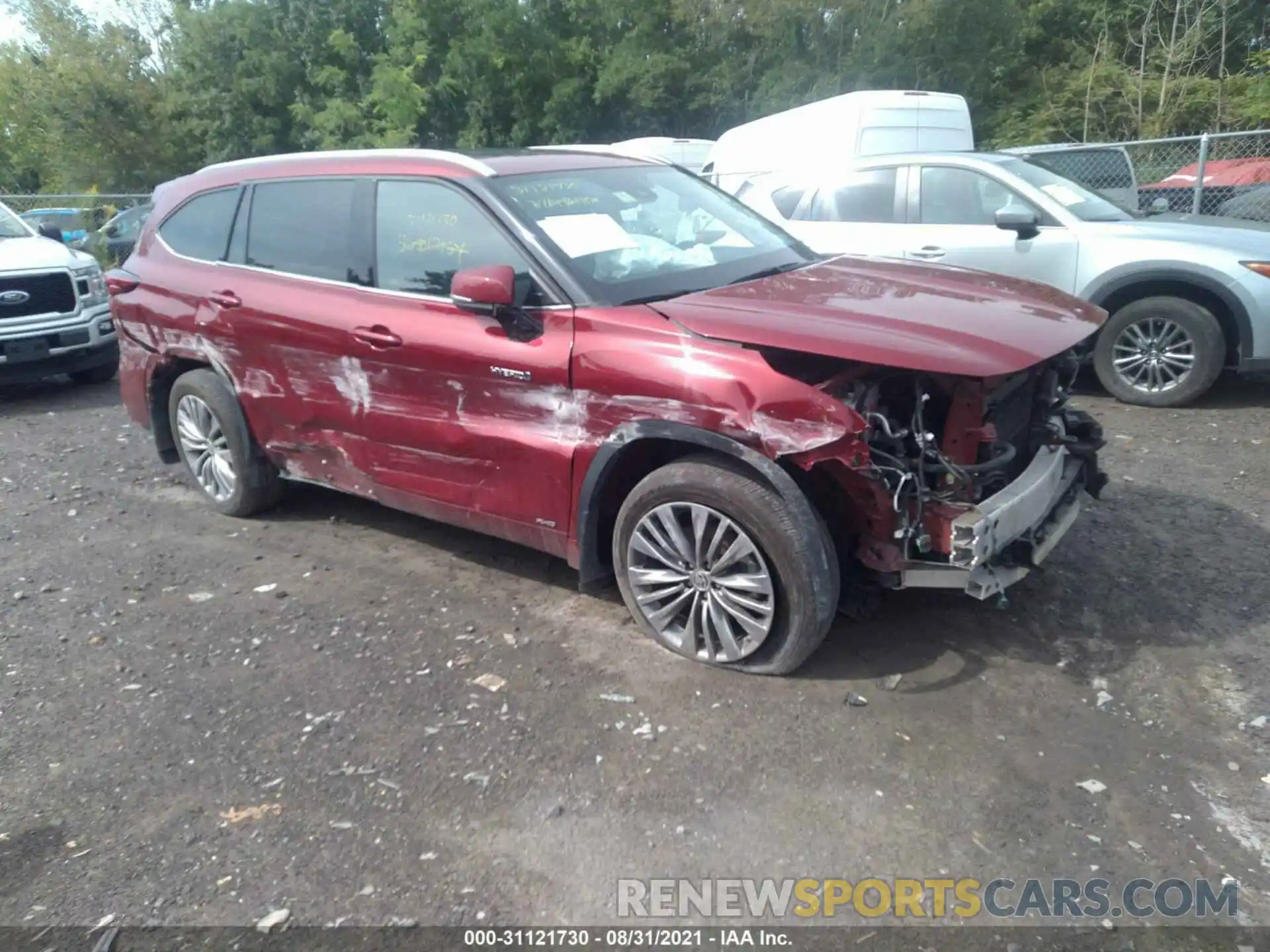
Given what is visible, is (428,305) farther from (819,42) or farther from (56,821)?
(819,42)

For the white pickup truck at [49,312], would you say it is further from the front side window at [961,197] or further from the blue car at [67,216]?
the blue car at [67,216]

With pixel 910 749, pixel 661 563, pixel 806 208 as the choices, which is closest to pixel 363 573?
pixel 661 563

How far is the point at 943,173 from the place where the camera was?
26.0ft

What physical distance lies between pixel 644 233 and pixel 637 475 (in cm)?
110

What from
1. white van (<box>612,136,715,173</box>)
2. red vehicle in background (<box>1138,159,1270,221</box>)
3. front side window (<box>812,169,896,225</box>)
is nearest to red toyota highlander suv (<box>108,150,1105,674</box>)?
front side window (<box>812,169,896,225</box>)

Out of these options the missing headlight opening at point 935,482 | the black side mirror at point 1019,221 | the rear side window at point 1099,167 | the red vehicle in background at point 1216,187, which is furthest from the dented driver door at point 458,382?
the red vehicle in background at point 1216,187

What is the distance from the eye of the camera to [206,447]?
5695mm

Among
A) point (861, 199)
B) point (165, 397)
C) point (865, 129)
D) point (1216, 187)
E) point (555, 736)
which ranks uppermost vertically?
point (865, 129)

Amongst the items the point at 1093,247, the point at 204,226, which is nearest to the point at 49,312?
the point at 204,226

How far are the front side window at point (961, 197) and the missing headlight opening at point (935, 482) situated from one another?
14.2 feet

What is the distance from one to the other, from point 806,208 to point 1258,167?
290 inches

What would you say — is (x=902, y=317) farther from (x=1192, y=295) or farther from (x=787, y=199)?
(x=787, y=199)

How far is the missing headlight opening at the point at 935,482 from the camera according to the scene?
3438mm

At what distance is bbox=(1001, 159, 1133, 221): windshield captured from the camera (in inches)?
298
